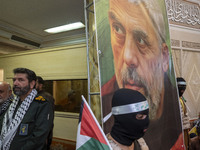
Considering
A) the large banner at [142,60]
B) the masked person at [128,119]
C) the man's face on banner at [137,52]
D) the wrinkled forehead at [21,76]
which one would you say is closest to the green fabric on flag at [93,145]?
the masked person at [128,119]

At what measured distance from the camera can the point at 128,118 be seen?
1.03m

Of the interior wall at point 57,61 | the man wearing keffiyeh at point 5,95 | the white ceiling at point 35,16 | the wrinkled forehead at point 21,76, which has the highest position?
the white ceiling at point 35,16

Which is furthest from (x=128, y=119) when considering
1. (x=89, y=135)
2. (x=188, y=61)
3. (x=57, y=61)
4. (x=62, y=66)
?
(x=188, y=61)

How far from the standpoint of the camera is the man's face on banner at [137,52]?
162cm

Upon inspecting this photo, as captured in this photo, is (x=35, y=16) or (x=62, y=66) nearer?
(x=62, y=66)

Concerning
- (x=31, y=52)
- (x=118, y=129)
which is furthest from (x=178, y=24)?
(x=31, y=52)

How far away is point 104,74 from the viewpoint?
1445mm

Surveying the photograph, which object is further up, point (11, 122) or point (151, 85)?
point (151, 85)

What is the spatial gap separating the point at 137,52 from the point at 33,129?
5.18 feet

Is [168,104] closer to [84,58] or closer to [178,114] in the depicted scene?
[178,114]

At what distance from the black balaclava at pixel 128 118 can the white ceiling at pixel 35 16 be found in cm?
326

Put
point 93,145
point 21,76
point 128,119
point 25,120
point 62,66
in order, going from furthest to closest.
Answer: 1. point 62,66
2. point 21,76
3. point 25,120
4. point 128,119
5. point 93,145

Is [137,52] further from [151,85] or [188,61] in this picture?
[188,61]

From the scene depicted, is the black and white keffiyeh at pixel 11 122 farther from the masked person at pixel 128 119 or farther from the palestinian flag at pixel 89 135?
the masked person at pixel 128 119
